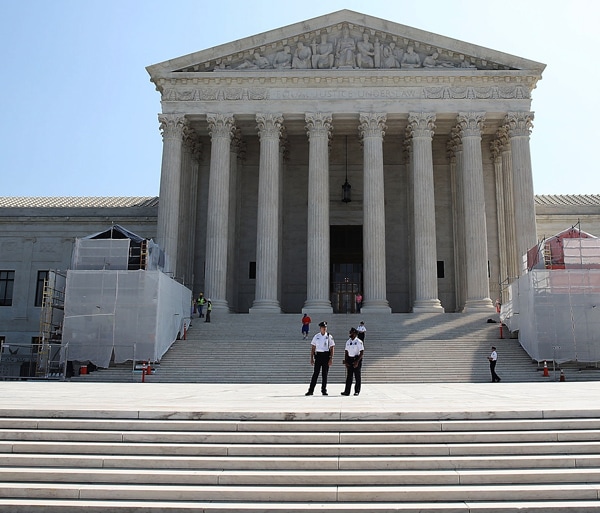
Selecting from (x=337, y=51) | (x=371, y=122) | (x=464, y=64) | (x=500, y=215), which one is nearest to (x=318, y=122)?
(x=371, y=122)

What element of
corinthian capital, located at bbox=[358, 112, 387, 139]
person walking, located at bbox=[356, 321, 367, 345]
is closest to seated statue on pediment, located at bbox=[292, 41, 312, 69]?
corinthian capital, located at bbox=[358, 112, 387, 139]

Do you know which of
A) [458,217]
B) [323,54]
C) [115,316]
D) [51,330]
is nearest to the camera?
[115,316]

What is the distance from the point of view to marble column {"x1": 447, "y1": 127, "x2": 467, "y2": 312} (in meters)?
45.2

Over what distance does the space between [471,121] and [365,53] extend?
876cm

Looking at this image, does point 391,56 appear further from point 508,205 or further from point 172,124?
point 172,124

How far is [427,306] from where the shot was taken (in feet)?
133

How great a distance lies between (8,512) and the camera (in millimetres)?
8516

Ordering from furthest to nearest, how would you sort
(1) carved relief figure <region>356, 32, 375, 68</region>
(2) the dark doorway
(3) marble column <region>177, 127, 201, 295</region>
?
(2) the dark doorway < (3) marble column <region>177, 127, 201, 295</region> < (1) carved relief figure <region>356, 32, 375, 68</region>

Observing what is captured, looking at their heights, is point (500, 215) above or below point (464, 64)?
below

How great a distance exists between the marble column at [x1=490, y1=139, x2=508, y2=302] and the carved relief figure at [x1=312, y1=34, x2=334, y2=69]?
46.4ft

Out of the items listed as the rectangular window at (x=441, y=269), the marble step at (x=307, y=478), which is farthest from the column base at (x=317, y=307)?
the marble step at (x=307, y=478)

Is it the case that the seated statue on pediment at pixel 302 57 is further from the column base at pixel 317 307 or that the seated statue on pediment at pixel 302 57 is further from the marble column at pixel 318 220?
the column base at pixel 317 307

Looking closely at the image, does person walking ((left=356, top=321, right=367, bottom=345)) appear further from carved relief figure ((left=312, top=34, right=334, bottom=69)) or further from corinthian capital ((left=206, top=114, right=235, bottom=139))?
carved relief figure ((left=312, top=34, right=334, bottom=69))

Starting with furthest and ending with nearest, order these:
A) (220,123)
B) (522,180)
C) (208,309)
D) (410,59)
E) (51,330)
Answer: (410,59) → (220,123) → (522,180) → (208,309) → (51,330)
